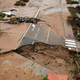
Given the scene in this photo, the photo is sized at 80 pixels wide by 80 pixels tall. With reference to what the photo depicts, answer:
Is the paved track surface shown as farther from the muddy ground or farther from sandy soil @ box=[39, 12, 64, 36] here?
sandy soil @ box=[39, 12, 64, 36]

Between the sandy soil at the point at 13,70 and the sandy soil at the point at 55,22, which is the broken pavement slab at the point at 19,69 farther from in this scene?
the sandy soil at the point at 55,22

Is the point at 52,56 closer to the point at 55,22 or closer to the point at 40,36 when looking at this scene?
the point at 40,36

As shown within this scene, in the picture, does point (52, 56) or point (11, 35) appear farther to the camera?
point (11, 35)

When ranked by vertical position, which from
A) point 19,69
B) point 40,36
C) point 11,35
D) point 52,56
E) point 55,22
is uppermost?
point 55,22

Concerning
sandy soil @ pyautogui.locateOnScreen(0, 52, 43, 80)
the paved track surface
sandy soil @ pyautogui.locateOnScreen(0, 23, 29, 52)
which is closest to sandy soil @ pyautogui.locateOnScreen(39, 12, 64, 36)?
the paved track surface

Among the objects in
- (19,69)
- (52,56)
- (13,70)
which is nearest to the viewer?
(13,70)

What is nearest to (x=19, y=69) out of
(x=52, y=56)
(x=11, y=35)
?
Answer: (x=52, y=56)

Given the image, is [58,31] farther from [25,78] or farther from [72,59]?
[25,78]
